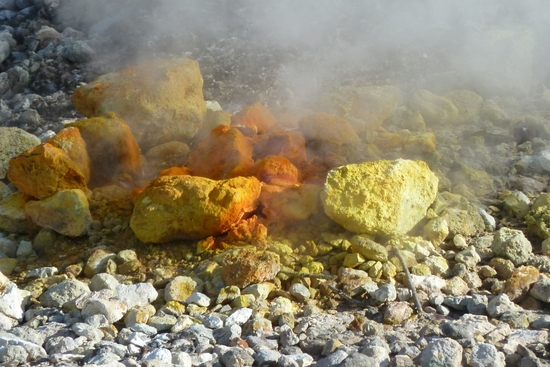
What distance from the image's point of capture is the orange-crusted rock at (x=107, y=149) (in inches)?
154

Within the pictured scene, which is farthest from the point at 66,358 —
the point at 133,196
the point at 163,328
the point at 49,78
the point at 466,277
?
the point at 49,78

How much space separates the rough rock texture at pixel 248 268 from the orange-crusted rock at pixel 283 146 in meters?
0.95

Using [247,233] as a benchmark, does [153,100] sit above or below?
above

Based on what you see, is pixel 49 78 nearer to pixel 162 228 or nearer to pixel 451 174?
pixel 162 228

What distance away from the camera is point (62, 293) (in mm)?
2777

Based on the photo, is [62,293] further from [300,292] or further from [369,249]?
[369,249]

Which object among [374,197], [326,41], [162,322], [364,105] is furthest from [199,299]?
[326,41]

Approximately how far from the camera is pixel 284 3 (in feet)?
23.9

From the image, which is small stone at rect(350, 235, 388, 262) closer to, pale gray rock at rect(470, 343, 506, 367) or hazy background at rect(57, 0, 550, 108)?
pale gray rock at rect(470, 343, 506, 367)

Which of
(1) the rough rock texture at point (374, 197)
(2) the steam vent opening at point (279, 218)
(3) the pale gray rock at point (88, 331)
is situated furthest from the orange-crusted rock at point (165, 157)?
(3) the pale gray rock at point (88, 331)

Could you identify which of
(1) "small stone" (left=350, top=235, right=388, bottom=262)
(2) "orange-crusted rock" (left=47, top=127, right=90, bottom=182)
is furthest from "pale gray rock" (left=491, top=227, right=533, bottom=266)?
(2) "orange-crusted rock" (left=47, top=127, right=90, bottom=182)

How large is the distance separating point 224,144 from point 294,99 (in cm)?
177

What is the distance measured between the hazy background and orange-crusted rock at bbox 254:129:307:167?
1536 millimetres

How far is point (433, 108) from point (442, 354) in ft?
9.92
